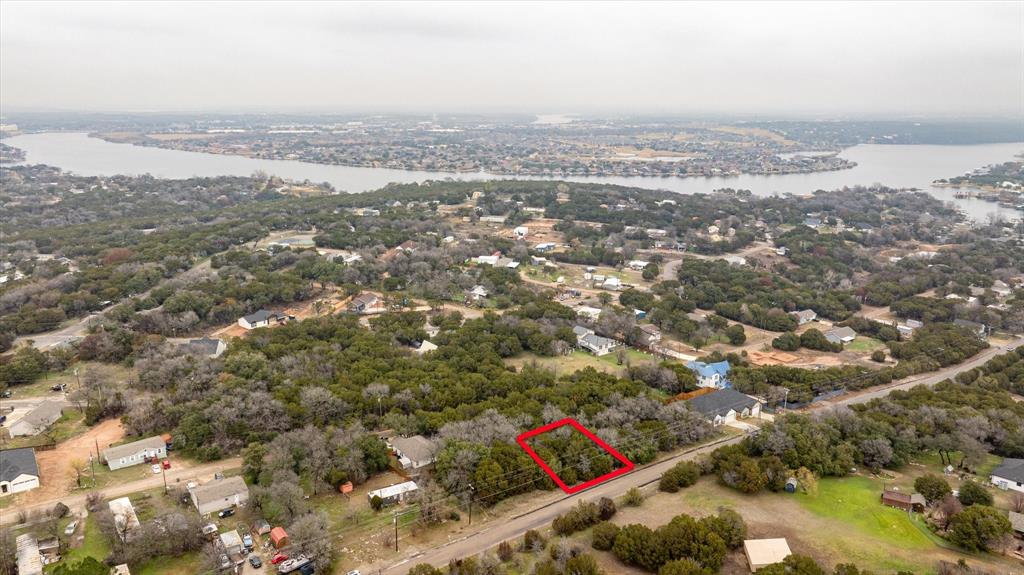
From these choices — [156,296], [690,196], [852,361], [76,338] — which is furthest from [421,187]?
[852,361]

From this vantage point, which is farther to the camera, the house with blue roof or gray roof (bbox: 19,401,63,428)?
the house with blue roof

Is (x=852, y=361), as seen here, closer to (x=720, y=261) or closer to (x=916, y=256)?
(x=720, y=261)

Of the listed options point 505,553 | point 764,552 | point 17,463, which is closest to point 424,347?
point 505,553

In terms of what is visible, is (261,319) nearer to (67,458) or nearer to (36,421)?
(36,421)

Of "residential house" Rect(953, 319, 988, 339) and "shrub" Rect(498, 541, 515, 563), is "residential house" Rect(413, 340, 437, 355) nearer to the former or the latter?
"shrub" Rect(498, 541, 515, 563)

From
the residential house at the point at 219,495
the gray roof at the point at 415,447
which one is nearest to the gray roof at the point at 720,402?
the gray roof at the point at 415,447

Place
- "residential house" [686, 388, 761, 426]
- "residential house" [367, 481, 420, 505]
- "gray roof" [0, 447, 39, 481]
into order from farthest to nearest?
"residential house" [686, 388, 761, 426] → "gray roof" [0, 447, 39, 481] → "residential house" [367, 481, 420, 505]

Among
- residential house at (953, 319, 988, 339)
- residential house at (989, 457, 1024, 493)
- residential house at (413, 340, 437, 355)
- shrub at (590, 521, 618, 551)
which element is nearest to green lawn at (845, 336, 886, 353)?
residential house at (953, 319, 988, 339)
